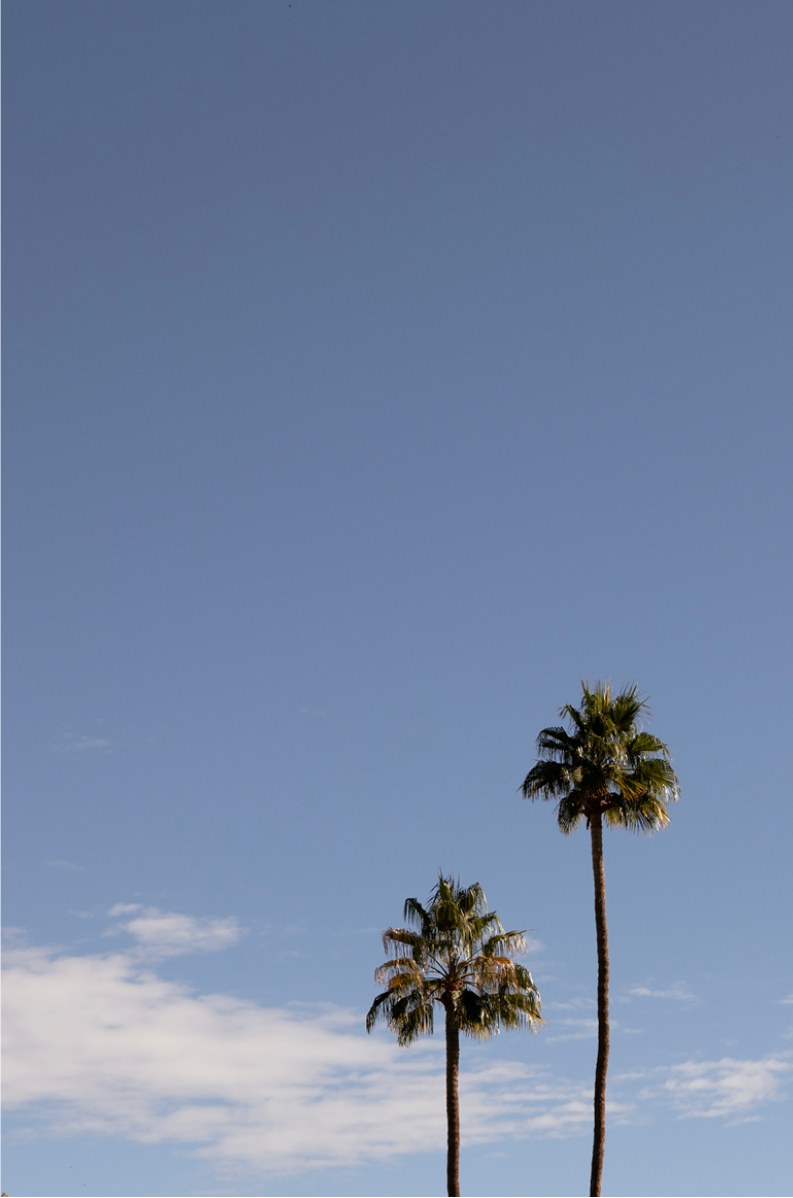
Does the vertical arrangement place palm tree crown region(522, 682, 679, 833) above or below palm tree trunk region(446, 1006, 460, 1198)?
above

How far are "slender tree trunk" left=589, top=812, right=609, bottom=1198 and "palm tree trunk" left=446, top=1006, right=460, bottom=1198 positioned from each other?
3737 mm

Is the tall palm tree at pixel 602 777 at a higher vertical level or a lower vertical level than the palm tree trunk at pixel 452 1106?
higher

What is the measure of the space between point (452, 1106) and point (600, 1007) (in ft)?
16.5

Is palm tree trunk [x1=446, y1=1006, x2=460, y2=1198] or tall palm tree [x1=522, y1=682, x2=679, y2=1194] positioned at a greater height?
tall palm tree [x1=522, y1=682, x2=679, y2=1194]

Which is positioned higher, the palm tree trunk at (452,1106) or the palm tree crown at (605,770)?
the palm tree crown at (605,770)

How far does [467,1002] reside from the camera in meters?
38.6

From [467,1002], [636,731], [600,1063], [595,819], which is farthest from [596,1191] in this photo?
[636,731]

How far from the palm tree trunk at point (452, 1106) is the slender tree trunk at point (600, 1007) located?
374 cm

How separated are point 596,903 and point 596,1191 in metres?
7.93

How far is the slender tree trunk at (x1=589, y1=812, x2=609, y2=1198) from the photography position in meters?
36.6

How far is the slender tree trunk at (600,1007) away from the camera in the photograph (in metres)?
Answer: 36.6

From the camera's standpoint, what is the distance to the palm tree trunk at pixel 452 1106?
121 feet

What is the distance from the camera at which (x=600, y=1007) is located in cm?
3844

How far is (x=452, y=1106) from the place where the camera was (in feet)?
124
